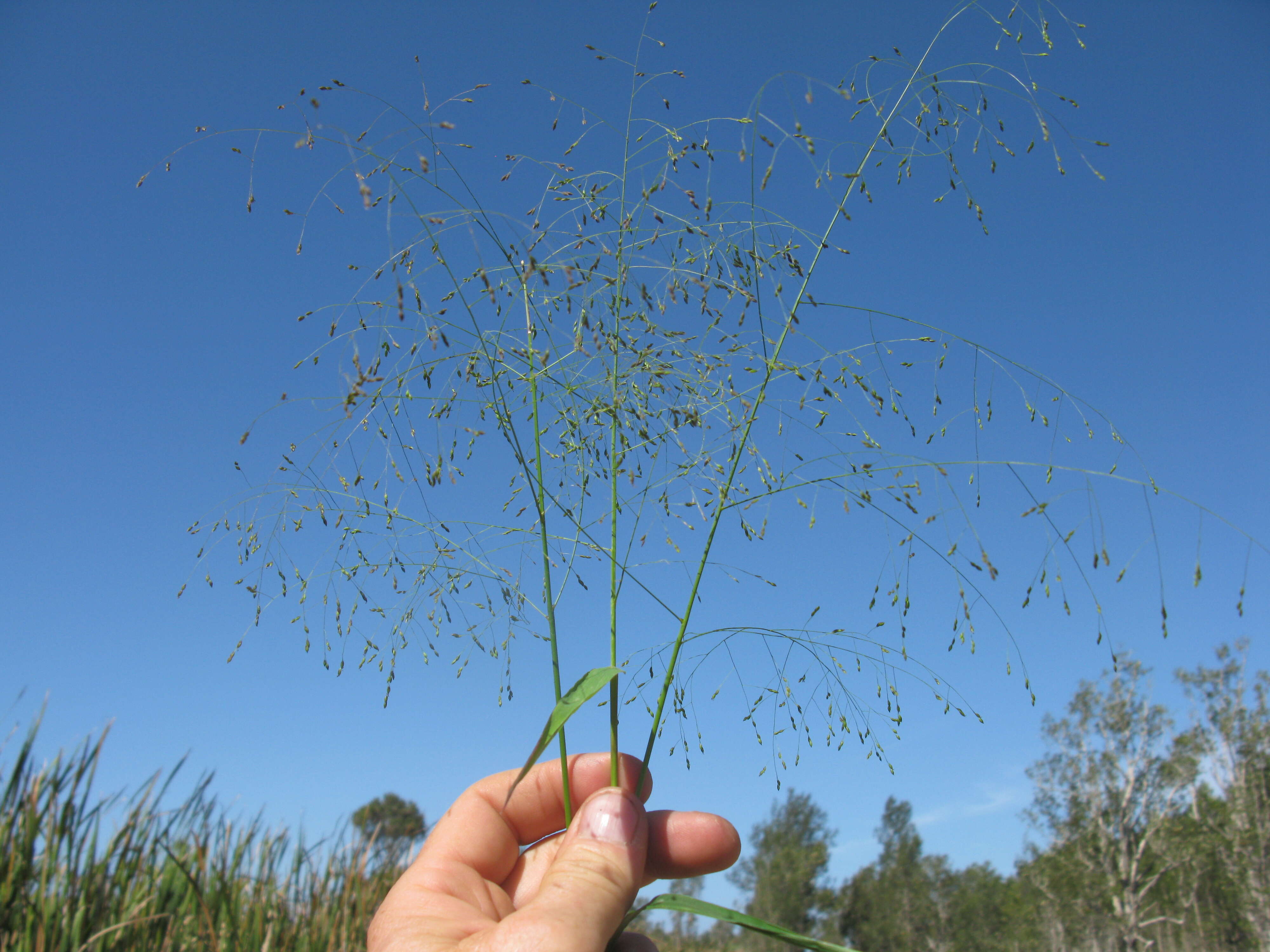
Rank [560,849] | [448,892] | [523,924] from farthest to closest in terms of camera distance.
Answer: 1. [448,892]
2. [560,849]
3. [523,924]

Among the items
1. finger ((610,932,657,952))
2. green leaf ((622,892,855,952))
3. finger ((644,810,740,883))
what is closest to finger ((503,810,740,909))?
finger ((644,810,740,883))

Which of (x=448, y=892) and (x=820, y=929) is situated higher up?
(x=448, y=892)

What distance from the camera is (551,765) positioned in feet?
5.53

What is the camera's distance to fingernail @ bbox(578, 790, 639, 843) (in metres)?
1.28

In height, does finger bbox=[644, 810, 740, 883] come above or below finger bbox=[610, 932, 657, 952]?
above

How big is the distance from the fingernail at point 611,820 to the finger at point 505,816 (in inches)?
6.9

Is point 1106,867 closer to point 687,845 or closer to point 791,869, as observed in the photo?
point 791,869

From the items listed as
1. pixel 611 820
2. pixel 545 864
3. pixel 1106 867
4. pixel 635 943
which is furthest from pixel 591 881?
pixel 1106 867

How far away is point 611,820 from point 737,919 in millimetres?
268

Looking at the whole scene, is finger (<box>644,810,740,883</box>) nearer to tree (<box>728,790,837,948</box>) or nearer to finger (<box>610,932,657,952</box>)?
finger (<box>610,932,657,952</box>)

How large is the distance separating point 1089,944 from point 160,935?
48.4m

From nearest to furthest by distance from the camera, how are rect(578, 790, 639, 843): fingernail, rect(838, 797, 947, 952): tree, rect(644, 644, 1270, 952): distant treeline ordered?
1. rect(578, 790, 639, 843): fingernail
2. rect(644, 644, 1270, 952): distant treeline
3. rect(838, 797, 947, 952): tree

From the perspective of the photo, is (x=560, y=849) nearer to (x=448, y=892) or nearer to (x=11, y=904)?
(x=448, y=892)

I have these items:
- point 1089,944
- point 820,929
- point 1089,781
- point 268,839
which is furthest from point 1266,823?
point 268,839
